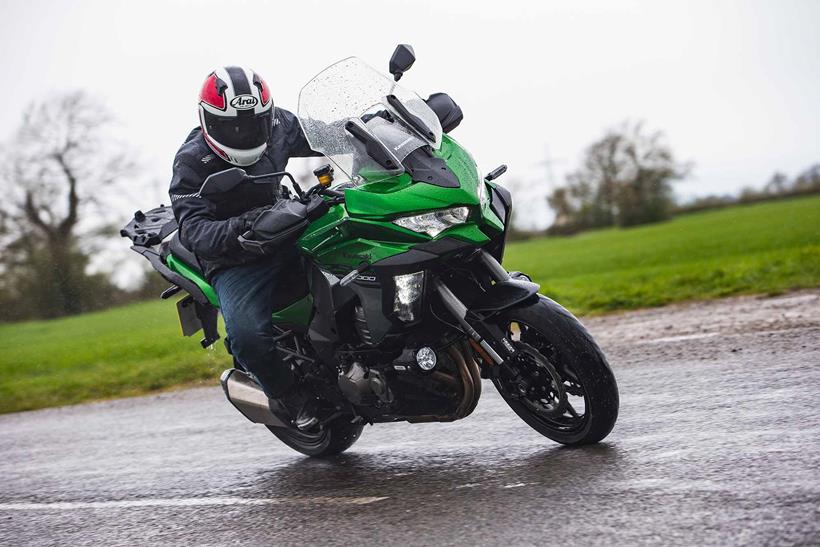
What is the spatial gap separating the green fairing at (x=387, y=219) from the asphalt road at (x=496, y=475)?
4.00 feet

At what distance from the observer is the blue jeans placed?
Answer: 566 cm

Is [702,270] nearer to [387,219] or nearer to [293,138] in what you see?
[293,138]

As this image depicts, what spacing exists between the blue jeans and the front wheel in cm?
136

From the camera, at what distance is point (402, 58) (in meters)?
5.37

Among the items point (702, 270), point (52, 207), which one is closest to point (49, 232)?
point (52, 207)

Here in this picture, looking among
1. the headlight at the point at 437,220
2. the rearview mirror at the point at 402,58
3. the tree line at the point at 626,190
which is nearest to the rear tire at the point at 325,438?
the headlight at the point at 437,220

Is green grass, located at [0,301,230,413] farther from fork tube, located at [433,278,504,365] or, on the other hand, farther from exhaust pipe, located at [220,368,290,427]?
fork tube, located at [433,278,504,365]

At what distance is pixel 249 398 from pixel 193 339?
1077cm

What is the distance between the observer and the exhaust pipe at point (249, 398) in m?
6.13

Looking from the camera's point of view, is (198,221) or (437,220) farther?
(198,221)

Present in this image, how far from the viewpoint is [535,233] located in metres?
48.6

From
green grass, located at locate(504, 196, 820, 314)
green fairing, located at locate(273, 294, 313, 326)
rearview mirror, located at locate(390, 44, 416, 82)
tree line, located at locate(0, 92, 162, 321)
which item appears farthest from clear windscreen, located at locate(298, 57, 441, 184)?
tree line, located at locate(0, 92, 162, 321)

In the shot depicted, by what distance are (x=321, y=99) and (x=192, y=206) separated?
3.06 ft

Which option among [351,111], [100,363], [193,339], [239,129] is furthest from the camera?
[193,339]
